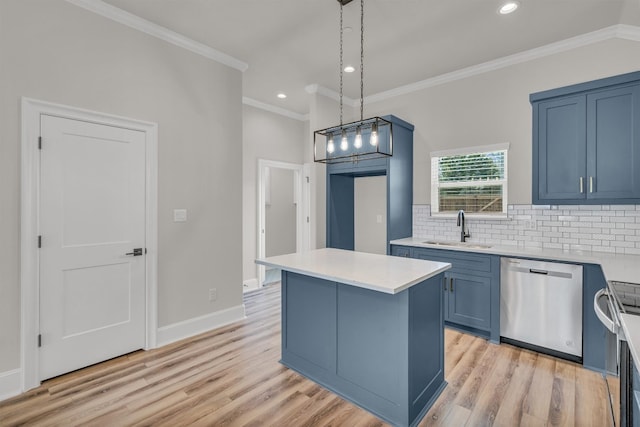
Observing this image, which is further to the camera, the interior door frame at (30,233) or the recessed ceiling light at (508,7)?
the recessed ceiling light at (508,7)

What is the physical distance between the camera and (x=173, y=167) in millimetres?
3225

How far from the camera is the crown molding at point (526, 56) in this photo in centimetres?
Answer: 298

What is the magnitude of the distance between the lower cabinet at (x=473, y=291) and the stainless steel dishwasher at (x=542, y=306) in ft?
0.23

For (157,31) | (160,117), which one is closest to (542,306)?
(160,117)

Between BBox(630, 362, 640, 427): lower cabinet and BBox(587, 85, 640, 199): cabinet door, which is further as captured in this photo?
Answer: BBox(587, 85, 640, 199): cabinet door

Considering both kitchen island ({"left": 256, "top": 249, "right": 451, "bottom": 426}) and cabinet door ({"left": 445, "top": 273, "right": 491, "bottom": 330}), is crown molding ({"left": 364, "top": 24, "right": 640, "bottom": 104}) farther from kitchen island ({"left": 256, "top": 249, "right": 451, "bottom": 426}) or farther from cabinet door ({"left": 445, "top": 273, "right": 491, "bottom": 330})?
kitchen island ({"left": 256, "top": 249, "right": 451, "bottom": 426})

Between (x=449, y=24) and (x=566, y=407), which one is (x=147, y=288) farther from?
(x=449, y=24)

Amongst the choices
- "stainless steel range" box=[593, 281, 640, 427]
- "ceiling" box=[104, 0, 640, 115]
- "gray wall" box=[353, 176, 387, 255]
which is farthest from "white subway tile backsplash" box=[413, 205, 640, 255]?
"ceiling" box=[104, 0, 640, 115]

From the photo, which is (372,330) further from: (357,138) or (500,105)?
(500,105)

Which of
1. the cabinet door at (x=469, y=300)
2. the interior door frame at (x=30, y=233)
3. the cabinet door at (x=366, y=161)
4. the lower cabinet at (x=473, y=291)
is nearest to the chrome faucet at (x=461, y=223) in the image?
the lower cabinet at (x=473, y=291)

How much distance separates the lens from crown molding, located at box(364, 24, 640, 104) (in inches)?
117

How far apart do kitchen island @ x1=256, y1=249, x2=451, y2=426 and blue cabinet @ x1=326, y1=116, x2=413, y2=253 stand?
1.52 meters

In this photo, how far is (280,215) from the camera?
6426mm

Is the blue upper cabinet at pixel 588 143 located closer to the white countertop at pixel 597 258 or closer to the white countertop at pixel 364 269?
the white countertop at pixel 597 258
